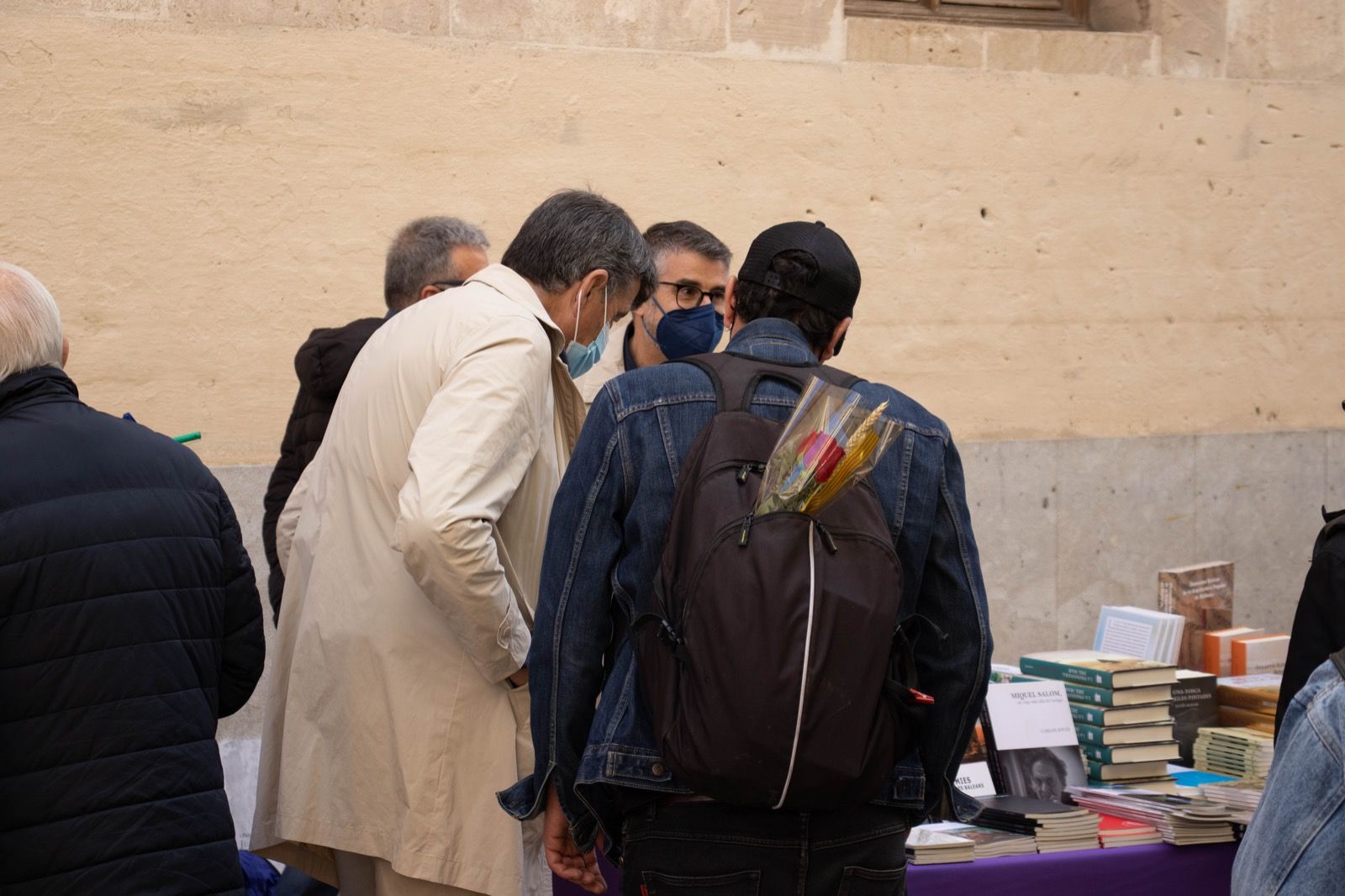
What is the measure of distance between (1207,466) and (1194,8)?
6.35 ft

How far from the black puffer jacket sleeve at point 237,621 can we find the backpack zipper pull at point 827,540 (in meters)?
1.13

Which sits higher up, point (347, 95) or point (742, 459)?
point (347, 95)

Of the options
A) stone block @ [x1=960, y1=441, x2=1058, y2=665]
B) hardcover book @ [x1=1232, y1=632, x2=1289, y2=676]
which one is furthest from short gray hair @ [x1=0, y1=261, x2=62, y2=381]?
stone block @ [x1=960, y1=441, x2=1058, y2=665]

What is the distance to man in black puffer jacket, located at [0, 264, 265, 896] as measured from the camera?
2.32 m

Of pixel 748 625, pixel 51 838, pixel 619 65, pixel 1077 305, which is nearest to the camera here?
pixel 748 625

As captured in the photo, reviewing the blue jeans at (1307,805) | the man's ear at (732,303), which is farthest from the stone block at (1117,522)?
the blue jeans at (1307,805)

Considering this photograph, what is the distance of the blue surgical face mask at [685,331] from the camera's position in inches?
166

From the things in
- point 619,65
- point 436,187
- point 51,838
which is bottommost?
point 51,838

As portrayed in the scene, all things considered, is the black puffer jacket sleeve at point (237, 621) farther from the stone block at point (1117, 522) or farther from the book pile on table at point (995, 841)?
the stone block at point (1117, 522)

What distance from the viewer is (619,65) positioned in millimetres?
5391

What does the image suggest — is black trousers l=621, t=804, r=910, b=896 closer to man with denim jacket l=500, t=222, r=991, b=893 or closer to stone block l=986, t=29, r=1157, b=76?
man with denim jacket l=500, t=222, r=991, b=893

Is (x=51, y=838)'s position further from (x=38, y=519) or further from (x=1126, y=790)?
(x=1126, y=790)

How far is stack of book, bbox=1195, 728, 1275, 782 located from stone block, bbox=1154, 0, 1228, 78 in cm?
339

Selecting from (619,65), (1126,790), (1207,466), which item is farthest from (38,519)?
(1207,466)
